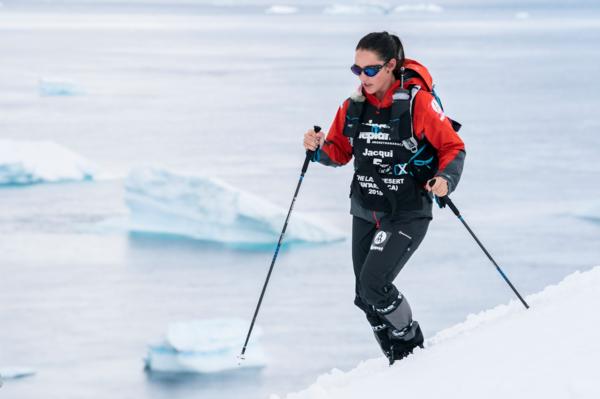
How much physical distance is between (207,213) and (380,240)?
21476 mm

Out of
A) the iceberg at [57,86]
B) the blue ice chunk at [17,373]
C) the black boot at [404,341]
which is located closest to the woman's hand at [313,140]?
the black boot at [404,341]

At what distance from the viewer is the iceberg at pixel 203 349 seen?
18.0 m

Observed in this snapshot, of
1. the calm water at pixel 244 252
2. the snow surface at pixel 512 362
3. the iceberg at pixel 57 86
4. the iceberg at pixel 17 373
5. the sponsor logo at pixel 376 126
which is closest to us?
the snow surface at pixel 512 362

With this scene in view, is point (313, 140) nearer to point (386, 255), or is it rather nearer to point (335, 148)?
point (335, 148)

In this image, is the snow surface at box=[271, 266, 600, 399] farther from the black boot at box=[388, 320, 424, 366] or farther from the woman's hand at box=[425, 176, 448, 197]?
the woman's hand at box=[425, 176, 448, 197]

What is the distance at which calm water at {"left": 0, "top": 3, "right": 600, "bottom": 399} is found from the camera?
2247cm

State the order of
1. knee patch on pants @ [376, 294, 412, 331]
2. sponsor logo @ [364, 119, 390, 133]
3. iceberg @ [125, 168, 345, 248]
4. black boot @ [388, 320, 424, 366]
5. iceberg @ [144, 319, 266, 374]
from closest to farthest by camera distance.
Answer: sponsor logo @ [364, 119, 390, 133]
knee patch on pants @ [376, 294, 412, 331]
black boot @ [388, 320, 424, 366]
iceberg @ [144, 319, 266, 374]
iceberg @ [125, 168, 345, 248]

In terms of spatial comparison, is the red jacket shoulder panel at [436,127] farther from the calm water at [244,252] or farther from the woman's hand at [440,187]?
the calm water at [244,252]

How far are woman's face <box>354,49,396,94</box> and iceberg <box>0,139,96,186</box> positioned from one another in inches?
1111

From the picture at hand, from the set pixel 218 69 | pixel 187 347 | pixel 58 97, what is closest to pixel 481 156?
pixel 187 347

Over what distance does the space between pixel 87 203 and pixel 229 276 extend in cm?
821

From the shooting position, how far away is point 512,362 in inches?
147

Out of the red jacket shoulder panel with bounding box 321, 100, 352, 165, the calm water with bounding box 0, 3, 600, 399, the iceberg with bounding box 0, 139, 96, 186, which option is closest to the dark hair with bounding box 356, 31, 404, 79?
→ the red jacket shoulder panel with bounding box 321, 100, 352, 165

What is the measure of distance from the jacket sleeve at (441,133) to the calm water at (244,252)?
15701 mm
